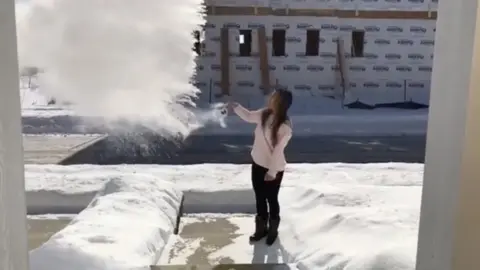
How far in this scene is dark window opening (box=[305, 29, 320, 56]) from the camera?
19375mm

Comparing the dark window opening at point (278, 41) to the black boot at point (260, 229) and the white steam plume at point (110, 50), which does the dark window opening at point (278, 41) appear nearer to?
the white steam plume at point (110, 50)

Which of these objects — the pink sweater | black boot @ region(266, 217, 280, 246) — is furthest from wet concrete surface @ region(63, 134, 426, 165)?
the pink sweater

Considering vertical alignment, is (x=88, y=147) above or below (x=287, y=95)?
below

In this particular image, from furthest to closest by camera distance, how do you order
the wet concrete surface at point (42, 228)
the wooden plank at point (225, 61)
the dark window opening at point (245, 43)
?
the dark window opening at point (245, 43) < the wooden plank at point (225, 61) < the wet concrete surface at point (42, 228)

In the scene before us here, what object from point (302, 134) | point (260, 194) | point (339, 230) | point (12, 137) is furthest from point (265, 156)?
point (302, 134)

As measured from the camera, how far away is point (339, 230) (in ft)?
16.5

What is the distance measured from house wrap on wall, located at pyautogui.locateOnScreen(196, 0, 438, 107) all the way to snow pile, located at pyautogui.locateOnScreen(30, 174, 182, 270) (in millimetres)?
12280

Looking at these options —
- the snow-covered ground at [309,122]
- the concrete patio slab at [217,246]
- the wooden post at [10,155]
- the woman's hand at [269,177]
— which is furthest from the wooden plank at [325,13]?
the wooden post at [10,155]

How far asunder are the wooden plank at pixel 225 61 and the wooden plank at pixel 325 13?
2.29ft

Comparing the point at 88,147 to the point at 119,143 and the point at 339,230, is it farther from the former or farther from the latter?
the point at 339,230

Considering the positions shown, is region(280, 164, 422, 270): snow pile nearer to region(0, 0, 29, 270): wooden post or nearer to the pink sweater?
the pink sweater

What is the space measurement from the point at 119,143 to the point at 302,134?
16.4 ft

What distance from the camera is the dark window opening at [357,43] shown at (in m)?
19.6

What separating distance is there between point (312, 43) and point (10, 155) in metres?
18.3
